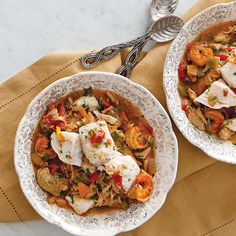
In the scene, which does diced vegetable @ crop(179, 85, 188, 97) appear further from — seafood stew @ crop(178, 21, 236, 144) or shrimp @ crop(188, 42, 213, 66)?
shrimp @ crop(188, 42, 213, 66)

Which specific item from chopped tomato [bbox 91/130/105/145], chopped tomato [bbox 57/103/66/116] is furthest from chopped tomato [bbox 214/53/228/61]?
chopped tomato [bbox 57/103/66/116]

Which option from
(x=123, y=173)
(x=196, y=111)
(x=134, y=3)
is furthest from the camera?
(x=134, y=3)

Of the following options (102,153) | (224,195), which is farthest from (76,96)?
(224,195)

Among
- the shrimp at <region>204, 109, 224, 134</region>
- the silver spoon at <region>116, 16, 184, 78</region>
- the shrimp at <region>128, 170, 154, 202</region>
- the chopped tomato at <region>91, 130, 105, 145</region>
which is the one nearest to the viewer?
the chopped tomato at <region>91, 130, 105, 145</region>

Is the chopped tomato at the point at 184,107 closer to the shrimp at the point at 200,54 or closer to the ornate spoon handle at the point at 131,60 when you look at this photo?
the shrimp at the point at 200,54

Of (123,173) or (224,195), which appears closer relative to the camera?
(123,173)

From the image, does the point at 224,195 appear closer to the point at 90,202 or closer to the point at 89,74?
the point at 90,202
